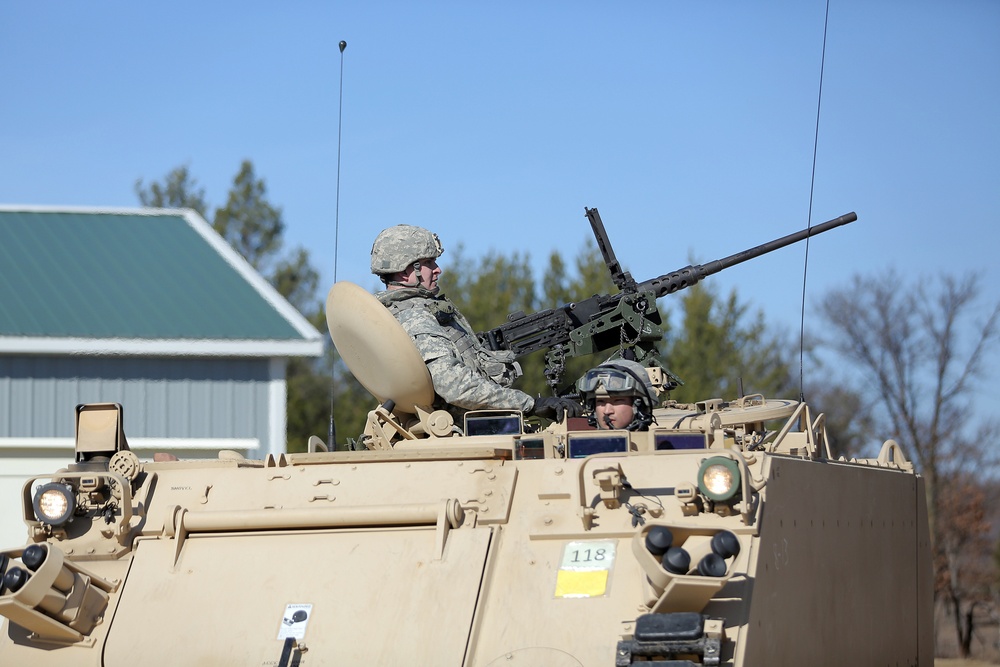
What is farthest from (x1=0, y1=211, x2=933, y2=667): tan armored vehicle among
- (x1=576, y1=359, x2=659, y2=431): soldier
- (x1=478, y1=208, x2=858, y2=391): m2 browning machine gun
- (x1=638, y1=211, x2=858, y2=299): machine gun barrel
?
(x1=638, y1=211, x2=858, y2=299): machine gun barrel

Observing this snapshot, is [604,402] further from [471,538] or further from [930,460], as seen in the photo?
[930,460]

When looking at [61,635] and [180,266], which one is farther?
[180,266]

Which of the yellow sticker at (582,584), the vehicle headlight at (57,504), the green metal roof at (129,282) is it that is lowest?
the yellow sticker at (582,584)

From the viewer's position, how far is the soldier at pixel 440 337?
952 centimetres

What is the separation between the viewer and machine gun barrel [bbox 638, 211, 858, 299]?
40.1 feet

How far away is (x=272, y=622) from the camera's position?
7.40 meters

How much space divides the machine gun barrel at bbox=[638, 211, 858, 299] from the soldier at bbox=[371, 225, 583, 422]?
6.71ft

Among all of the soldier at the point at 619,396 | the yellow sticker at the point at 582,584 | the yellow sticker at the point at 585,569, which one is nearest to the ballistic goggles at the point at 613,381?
the soldier at the point at 619,396

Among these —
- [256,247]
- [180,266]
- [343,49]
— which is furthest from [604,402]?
[256,247]

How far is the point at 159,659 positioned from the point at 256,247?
4154 cm

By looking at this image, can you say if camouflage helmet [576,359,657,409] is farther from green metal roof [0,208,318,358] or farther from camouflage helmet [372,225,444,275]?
green metal roof [0,208,318,358]

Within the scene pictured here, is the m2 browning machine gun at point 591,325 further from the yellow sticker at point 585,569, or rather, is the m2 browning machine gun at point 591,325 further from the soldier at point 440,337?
the yellow sticker at point 585,569

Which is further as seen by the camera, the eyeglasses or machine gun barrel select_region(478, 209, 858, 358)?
machine gun barrel select_region(478, 209, 858, 358)

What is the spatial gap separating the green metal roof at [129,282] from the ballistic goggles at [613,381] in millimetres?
12480
